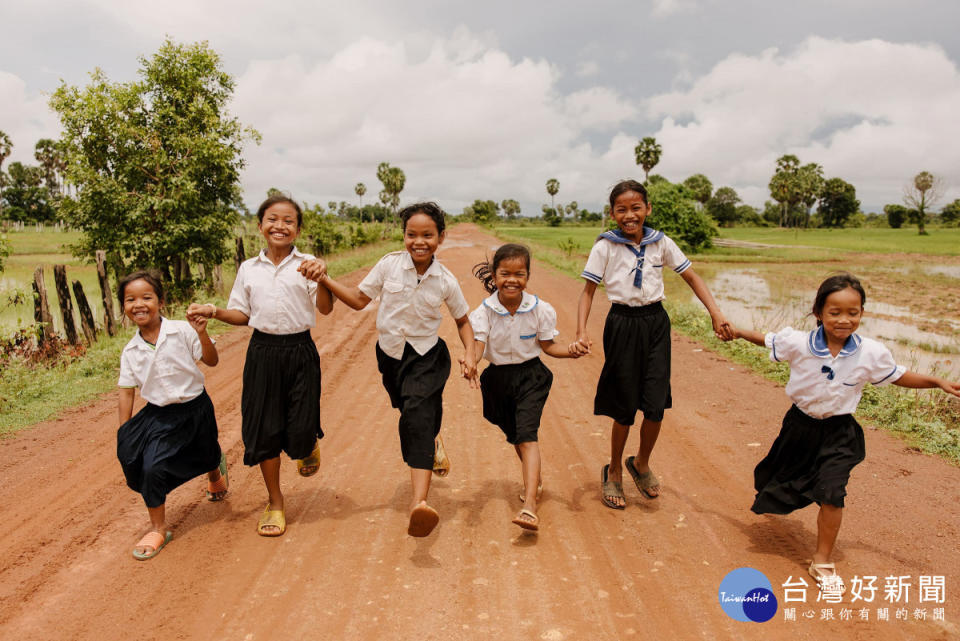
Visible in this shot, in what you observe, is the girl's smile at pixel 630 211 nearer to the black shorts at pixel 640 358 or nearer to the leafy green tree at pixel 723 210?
the black shorts at pixel 640 358

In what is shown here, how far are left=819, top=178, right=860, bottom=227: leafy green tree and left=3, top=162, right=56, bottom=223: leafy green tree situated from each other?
89337 millimetres

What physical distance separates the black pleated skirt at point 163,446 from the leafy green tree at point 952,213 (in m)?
85.2

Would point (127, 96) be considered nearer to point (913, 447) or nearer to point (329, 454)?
point (329, 454)

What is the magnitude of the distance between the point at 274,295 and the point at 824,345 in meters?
3.15

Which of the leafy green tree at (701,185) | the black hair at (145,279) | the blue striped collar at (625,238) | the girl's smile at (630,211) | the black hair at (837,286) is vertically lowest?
the black hair at (837,286)

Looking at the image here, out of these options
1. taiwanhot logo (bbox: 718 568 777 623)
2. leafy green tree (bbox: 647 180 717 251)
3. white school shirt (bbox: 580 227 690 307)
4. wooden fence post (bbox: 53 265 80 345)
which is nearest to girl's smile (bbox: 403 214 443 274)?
white school shirt (bbox: 580 227 690 307)

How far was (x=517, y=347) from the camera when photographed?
358 cm

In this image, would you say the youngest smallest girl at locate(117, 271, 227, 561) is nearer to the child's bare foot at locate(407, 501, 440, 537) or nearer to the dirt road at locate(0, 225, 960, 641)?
the dirt road at locate(0, 225, 960, 641)

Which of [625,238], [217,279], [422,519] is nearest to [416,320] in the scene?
[422,519]

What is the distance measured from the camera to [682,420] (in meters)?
5.52

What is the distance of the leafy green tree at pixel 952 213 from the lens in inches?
2589

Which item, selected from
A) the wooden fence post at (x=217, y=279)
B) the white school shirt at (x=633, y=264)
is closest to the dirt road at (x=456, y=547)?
the white school shirt at (x=633, y=264)

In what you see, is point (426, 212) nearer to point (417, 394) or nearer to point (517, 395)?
point (417, 394)

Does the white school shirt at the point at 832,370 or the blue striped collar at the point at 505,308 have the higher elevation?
the blue striped collar at the point at 505,308
